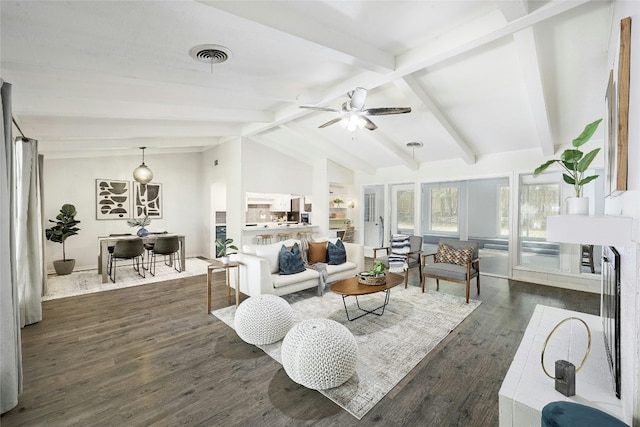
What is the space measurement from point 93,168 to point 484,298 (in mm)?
7936

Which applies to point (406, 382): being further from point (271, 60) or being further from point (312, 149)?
point (312, 149)

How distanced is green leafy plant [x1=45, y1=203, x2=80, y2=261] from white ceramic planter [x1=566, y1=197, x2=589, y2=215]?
7166 mm

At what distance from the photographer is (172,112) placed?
414 cm

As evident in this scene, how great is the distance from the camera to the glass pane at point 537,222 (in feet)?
17.2

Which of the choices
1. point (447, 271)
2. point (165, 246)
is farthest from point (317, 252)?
point (165, 246)

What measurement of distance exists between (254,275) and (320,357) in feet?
6.06

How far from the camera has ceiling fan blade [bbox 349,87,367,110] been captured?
10.6 feet

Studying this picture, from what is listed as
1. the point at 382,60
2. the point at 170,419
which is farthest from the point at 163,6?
the point at 170,419

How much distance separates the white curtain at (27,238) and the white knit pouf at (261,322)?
258 centimetres

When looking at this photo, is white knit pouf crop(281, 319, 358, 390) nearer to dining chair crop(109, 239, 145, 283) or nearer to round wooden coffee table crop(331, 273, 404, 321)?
round wooden coffee table crop(331, 273, 404, 321)

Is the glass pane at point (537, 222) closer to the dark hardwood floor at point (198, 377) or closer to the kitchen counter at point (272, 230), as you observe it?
the dark hardwood floor at point (198, 377)

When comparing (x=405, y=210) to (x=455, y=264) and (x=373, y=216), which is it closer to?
(x=373, y=216)

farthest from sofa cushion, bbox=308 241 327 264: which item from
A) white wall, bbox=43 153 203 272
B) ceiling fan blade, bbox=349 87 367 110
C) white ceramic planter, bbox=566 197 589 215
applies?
white wall, bbox=43 153 203 272

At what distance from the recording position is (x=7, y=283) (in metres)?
1.98
